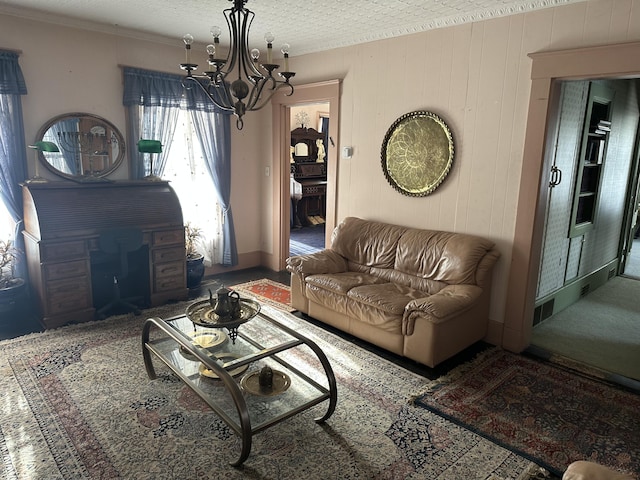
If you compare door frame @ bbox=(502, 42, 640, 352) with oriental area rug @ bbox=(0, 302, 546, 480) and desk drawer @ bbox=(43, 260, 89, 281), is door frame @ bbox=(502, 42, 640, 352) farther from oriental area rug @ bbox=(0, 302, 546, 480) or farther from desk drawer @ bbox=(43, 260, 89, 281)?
desk drawer @ bbox=(43, 260, 89, 281)

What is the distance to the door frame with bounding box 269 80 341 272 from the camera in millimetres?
4465

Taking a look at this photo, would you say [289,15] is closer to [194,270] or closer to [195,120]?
[195,120]

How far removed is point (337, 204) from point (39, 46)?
2940mm

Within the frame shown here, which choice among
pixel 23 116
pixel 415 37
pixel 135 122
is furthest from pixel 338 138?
pixel 23 116

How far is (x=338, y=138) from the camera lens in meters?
4.46

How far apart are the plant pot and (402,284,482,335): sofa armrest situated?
242cm

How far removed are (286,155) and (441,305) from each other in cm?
292

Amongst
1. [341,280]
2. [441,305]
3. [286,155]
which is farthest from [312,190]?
[441,305]

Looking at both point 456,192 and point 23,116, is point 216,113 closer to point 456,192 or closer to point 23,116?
point 23,116

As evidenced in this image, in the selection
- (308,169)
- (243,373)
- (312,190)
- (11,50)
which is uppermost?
(11,50)

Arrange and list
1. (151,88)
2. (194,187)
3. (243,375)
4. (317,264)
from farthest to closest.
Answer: (194,187)
(151,88)
(317,264)
(243,375)

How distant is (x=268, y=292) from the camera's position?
4.56 metres

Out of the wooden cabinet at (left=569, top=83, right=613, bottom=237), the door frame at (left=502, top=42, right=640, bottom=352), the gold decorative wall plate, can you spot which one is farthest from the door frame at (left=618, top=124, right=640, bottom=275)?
the gold decorative wall plate

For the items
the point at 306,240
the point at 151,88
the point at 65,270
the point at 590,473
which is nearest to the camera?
the point at 590,473
